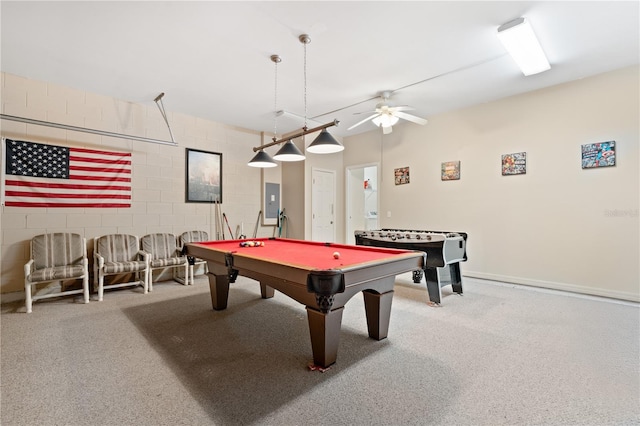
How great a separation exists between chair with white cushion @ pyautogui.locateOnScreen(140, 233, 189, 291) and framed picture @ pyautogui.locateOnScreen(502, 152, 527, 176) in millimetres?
5212

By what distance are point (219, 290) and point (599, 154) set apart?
507cm

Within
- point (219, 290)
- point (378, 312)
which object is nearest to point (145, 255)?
point (219, 290)

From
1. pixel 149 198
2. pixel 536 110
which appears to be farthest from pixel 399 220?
pixel 149 198

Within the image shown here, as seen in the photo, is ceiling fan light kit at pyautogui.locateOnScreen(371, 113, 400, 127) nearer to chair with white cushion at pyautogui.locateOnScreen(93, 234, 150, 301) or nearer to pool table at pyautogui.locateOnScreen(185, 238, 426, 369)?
pool table at pyautogui.locateOnScreen(185, 238, 426, 369)

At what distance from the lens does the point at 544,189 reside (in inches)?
164

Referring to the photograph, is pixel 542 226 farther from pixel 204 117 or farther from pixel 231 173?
pixel 204 117

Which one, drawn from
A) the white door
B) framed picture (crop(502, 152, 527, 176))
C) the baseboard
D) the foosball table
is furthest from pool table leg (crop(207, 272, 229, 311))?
framed picture (crop(502, 152, 527, 176))

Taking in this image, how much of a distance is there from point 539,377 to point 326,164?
528 cm

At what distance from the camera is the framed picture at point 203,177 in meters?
5.21

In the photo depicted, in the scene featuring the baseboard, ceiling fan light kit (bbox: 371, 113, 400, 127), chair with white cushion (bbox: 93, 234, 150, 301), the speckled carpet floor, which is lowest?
the speckled carpet floor

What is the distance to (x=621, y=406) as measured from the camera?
1.66 m

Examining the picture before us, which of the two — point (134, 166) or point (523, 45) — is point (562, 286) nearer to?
point (523, 45)

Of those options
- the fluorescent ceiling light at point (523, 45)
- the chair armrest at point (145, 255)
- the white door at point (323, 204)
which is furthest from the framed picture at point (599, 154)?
the chair armrest at point (145, 255)

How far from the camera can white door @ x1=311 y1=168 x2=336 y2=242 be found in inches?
247
